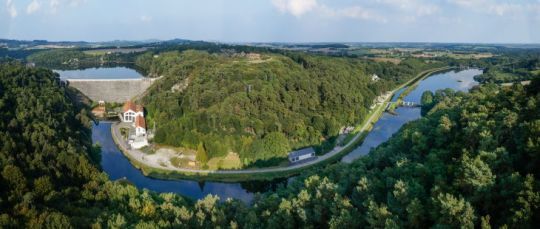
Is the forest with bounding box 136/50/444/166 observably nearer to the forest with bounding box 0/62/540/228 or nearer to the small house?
the small house

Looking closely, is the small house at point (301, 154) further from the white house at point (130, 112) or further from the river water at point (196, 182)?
the white house at point (130, 112)

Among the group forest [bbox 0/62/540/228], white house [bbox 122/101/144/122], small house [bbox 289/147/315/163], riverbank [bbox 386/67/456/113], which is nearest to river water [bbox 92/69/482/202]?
white house [bbox 122/101/144/122]

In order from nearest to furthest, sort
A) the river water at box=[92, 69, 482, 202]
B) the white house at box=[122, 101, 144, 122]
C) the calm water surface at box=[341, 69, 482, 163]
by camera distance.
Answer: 1. the river water at box=[92, 69, 482, 202]
2. the calm water surface at box=[341, 69, 482, 163]
3. the white house at box=[122, 101, 144, 122]

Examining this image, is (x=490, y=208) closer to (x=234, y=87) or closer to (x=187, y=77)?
(x=234, y=87)

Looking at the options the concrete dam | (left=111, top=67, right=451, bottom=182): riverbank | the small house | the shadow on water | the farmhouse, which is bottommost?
the shadow on water

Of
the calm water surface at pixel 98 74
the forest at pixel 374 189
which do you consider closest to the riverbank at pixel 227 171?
the forest at pixel 374 189

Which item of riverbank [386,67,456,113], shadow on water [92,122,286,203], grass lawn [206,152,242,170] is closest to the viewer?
shadow on water [92,122,286,203]

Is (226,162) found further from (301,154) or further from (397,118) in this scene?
(397,118)

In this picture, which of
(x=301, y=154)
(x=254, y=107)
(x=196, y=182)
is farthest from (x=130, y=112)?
(x=301, y=154)
